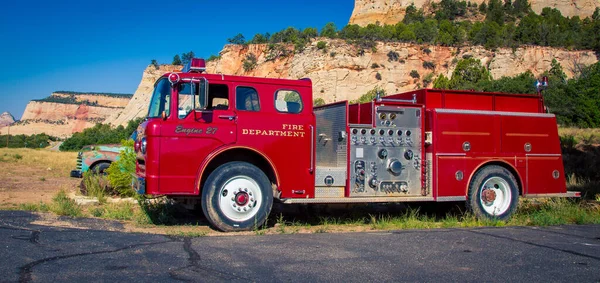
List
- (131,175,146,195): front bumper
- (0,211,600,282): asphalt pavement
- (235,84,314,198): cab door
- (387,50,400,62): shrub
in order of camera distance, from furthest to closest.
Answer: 1. (387,50,400,62): shrub
2. (235,84,314,198): cab door
3. (131,175,146,195): front bumper
4. (0,211,600,282): asphalt pavement

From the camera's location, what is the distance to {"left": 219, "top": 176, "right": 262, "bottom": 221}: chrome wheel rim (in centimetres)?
883

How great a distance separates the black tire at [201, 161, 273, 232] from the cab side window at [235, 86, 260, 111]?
3.15ft

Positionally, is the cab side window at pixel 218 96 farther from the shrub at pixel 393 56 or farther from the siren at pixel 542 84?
the shrub at pixel 393 56

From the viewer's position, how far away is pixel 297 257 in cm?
647

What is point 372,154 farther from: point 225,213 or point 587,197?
point 587,197

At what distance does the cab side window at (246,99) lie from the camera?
9078 millimetres

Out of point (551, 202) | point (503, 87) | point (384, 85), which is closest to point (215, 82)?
point (551, 202)

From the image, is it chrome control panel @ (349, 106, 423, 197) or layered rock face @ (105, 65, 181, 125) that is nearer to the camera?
chrome control panel @ (349, 106, 423, 197)

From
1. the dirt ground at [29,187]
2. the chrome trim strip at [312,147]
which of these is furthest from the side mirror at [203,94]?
the dirt ground at [29,187]

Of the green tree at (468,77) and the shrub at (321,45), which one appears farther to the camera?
the shrub at (321,45)

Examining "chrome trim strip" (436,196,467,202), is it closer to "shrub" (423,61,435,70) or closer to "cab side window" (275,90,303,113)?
"cab side window" (275,90,303,113)

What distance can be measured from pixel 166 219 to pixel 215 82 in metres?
2.93

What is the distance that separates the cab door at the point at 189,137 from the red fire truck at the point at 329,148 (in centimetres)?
2

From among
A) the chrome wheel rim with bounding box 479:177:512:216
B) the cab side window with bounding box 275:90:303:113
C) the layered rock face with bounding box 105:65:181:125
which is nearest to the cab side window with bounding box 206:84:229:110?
the cab side window with bounding box 275:90:303:113
